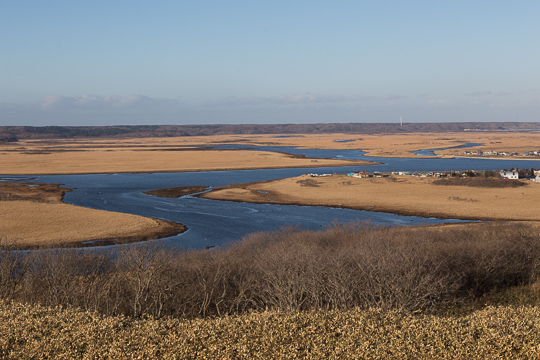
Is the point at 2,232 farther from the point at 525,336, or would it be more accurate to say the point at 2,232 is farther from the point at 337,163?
the point at 337,163

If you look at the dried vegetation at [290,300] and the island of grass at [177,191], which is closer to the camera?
the dried vegetation at [290,300]

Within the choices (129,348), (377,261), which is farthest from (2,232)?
(129,348)

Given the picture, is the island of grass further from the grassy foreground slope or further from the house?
the grassy foreground slope

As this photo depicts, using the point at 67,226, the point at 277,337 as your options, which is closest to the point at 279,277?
the point at 277,337

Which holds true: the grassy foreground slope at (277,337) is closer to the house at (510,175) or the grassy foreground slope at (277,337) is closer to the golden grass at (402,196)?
the golden grass at (402,196)

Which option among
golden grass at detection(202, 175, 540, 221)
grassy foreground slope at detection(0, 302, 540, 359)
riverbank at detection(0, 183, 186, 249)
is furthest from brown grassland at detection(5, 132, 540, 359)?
golden grass at detection(202, 175, 540, 221)

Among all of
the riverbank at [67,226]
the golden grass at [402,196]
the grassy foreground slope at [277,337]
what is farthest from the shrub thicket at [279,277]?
the golden grass at [402,196]

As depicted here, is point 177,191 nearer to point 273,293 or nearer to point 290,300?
point 273,293
